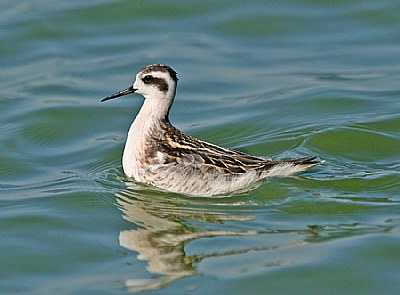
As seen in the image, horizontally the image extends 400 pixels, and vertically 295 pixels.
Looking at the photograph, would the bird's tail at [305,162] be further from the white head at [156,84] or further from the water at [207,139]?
the white head at [156,84]

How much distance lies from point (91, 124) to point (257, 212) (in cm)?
440

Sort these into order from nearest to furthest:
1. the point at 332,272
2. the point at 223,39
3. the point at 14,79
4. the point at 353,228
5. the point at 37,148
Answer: the point at 332,272 → the point at 353,228 → the point at 37,148 → the point at 14,79 → the point at 223,39

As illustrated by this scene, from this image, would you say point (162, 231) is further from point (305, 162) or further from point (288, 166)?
point (305, 162)

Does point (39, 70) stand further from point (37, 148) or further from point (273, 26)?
point (273, 26)

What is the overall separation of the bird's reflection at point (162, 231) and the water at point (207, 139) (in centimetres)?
3

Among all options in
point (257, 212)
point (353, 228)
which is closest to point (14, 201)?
point (257, 212)

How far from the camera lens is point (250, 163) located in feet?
42.0

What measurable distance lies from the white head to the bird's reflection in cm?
116

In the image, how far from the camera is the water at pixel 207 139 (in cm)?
1063

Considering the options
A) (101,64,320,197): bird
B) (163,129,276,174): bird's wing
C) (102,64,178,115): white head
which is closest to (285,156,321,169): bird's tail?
(101,64,320,197): bird

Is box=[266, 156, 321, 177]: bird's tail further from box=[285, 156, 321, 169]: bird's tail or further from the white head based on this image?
the white head

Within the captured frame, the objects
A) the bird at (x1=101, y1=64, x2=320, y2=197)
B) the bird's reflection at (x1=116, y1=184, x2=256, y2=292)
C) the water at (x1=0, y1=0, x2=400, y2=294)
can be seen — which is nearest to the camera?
the bird's reflection at (x1=116, y1=184, x2=256, y2=292)

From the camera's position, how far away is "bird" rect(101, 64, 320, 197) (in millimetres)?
12672

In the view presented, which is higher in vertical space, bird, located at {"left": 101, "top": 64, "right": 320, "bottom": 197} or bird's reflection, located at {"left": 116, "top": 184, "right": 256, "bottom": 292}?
bird, located at {"left": 101, "top": 64, "right": 320, "bottom": 197}
